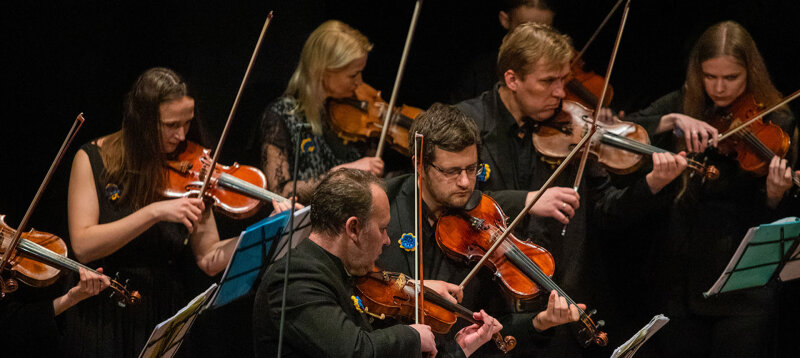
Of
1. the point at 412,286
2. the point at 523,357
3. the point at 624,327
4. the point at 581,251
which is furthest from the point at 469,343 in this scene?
the point at 624,327

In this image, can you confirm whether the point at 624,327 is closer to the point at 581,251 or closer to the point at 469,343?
the point at 581,251

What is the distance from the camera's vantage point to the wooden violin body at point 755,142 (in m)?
3.67

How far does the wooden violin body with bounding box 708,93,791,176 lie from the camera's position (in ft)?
12.0

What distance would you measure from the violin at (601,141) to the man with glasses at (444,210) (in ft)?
1.87

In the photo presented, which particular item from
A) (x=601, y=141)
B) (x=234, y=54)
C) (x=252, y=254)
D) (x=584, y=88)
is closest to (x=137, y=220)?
(x=252, y=254)

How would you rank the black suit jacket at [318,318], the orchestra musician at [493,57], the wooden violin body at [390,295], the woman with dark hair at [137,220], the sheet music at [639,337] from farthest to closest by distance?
the orchestra musician at [493,57] → the woman with dark hair at [137,220] → the sheet music at [639,337] → the wooden violin body at [390,295] → the black suit jacket at [318,318]

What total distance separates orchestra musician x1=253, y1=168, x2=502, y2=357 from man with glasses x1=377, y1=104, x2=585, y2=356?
0.42 m

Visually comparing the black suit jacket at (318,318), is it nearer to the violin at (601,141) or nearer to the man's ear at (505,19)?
the violin at (601,141)

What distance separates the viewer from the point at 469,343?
267 centimetres

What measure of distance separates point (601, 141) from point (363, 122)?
1036 millimetres

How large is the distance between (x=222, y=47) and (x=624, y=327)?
242 centimetres

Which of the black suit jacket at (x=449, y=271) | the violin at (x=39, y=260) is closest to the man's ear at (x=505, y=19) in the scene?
the black suit jacket at (x=449, y=271)

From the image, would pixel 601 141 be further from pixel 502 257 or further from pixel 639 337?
pixel 639 337

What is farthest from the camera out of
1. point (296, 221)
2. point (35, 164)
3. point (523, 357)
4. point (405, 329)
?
point (35, 164)
